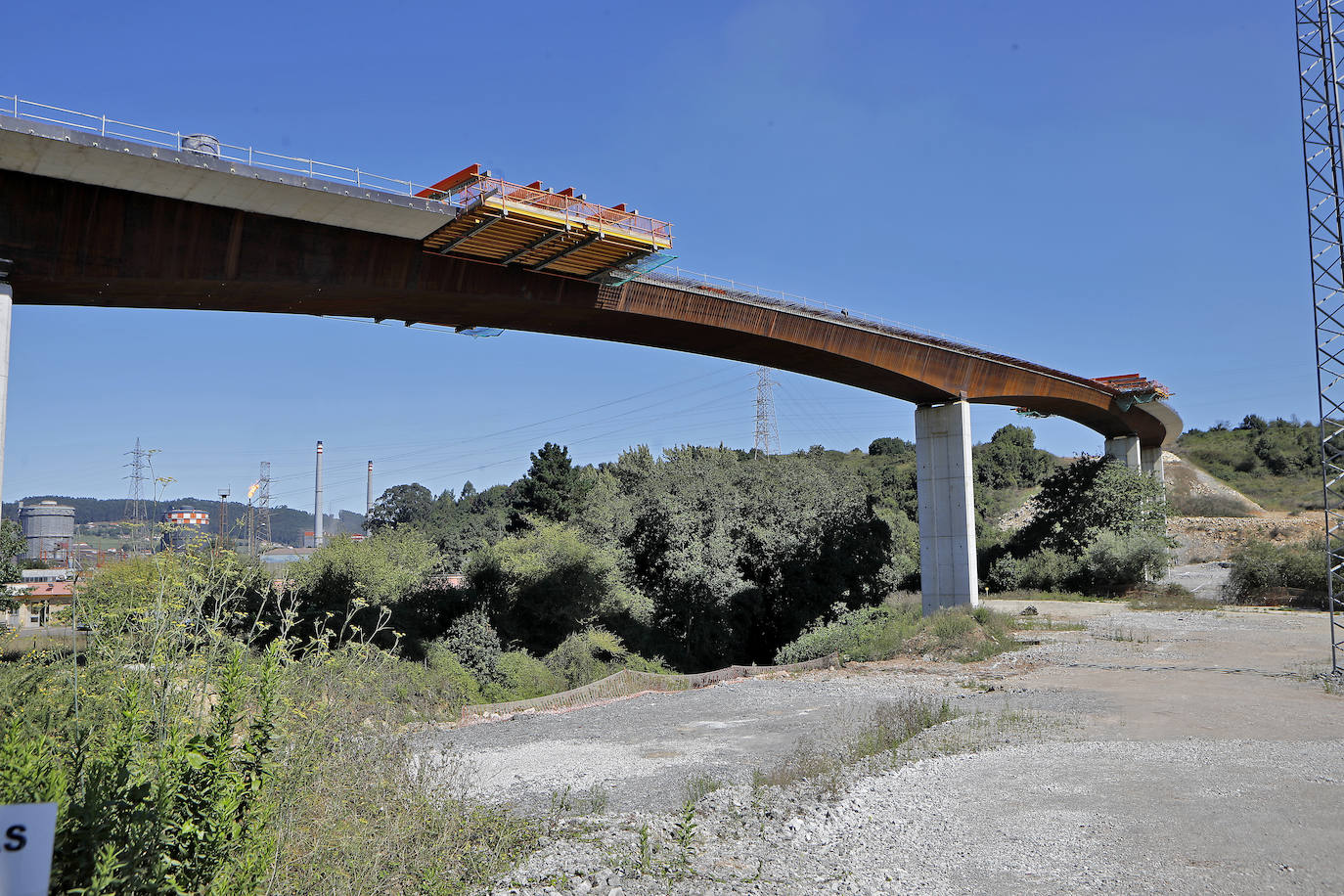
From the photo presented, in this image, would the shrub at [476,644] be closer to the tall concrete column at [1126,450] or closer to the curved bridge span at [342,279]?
the curved bridge span at [342,279]

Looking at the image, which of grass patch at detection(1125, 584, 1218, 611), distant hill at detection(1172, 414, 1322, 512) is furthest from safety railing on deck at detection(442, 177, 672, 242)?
distant hill at detection(1172, 414, 1322, 512)

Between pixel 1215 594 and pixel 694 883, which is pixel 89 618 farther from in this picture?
pixel 1215 594

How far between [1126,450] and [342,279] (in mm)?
40727

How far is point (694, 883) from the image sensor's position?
679 cm

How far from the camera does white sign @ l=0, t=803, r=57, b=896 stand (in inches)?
100

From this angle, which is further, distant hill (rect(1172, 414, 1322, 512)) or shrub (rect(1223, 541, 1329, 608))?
distant hill (rect(1172, 414, 1322, 512))

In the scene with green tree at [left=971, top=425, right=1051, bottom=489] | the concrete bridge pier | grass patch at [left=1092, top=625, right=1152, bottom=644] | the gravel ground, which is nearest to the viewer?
the gravel ground

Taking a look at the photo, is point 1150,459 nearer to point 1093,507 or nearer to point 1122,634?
point 1093,507

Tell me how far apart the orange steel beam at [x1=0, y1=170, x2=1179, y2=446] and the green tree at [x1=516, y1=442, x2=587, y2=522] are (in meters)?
26.0

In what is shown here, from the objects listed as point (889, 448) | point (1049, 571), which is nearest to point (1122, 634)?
point (1049, 571)

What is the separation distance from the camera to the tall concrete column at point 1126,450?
1742 inches

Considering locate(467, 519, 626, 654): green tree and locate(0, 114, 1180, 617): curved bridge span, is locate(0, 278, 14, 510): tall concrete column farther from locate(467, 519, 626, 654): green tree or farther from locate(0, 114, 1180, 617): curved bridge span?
locate(467, 519, 626, 654): green tree

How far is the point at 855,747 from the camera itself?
39.0 ft

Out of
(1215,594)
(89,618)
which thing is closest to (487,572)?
(89,618)
